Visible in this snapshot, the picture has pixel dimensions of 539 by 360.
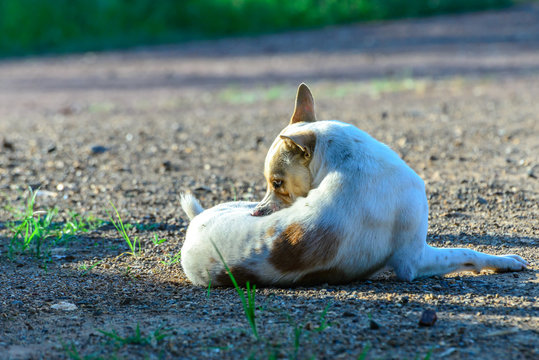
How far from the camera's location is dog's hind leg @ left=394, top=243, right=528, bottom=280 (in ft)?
12.8

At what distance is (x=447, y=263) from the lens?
3.98 m

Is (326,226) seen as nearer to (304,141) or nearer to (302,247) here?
(302,247)

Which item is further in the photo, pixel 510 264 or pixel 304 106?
pixel 304 106

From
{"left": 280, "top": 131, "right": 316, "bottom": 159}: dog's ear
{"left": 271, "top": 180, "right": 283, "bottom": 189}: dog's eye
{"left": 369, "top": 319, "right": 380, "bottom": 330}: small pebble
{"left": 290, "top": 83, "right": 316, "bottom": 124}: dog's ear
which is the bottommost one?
{"left": 369, "top": 319, "right": 380, "bottom": 330}: small pebble

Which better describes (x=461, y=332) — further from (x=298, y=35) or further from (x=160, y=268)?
(x=298, y=35)

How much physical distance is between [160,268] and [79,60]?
12001mm

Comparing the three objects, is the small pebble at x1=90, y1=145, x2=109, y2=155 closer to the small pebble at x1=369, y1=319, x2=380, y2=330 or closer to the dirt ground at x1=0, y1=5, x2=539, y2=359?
the dirt ground at x1=0, y1=5, x2=539, y2=359

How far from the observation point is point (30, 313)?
12.2 feet

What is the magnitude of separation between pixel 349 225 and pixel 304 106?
1023mm

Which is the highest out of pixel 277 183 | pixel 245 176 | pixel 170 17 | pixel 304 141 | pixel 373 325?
pixel 170 17

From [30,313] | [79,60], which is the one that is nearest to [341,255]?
[30,313]

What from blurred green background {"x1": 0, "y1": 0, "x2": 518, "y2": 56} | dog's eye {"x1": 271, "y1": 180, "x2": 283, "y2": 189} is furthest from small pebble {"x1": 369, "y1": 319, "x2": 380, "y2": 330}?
blurred green background {"x1": 0, "y1": 0, "x2": 518, "y2": 56}

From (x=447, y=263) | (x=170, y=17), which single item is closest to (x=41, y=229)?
(x=447, y=263)

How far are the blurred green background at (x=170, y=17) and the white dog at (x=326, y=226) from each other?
44.9 ft
